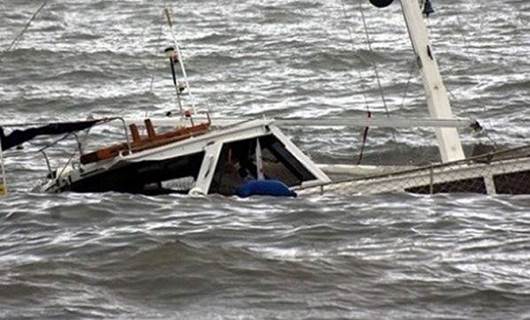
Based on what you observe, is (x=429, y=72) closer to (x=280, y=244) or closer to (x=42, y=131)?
(x=42, y=131)

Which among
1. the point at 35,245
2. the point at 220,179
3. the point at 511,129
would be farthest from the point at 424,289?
the point at 511,129

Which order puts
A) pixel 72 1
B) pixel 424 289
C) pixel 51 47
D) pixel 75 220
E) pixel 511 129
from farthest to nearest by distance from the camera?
pixel 72 1 < pixel 51 47 < pixel 511 129 < pixel 75 220 < pixel 424 289

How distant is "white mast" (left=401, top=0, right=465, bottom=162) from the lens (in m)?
19.7

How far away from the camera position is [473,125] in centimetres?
1873

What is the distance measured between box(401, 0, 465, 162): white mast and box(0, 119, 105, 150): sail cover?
3811mm

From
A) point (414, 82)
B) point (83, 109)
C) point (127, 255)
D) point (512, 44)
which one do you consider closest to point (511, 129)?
point (414, 82)

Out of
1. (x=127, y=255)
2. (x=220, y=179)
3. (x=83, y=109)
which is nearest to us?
(x=127, y=255)

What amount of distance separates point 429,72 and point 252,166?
2.70 meters

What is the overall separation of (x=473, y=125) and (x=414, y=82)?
489 inches

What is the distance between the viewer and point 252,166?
729 inches

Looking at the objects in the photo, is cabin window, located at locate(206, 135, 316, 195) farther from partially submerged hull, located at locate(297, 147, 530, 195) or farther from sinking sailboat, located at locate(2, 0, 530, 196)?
partially submerged hull, located at locate(297, 147, 530, 195)

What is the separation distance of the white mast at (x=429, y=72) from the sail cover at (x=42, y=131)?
3.81 metres

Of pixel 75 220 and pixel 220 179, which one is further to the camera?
pixel 220 179

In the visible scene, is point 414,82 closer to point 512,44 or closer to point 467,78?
point 467,78
